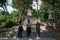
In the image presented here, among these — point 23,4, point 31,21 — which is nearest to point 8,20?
point 31,21

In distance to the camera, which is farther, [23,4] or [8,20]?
[23,4]

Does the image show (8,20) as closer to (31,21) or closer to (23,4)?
(31,21)

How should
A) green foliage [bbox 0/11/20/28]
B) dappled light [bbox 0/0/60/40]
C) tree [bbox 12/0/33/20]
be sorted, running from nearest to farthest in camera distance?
dappled light [bbox 0/0/60/40] → green foliage [bbox 0/11/20/28] → tree [bbox 12/0/33/20]

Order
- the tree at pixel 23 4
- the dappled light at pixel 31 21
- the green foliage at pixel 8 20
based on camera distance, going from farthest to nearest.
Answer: the tree at pixel 23 4, the green foliage at pixel 8 20, the dappled light at pixel 31 21

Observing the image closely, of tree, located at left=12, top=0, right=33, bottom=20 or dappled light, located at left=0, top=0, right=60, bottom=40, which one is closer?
dappled light, located at left=0, top=0, right=60, bottom=40

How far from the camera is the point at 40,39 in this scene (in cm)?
1803

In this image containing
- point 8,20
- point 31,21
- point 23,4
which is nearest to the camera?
point 8,20

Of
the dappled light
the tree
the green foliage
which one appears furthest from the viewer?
the tree

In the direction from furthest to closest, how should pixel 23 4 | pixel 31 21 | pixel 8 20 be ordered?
pixel 23 4 → pixel 31 21 → pixel 8 20

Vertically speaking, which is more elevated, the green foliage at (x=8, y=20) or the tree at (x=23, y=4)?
the tree at (x=23, y=4)

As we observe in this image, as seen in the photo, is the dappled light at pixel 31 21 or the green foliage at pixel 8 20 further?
the green foliage at pixel 8 20

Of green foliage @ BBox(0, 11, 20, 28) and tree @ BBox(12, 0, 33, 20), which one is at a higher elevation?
tree @ BBox(12, 0, 33, 20)

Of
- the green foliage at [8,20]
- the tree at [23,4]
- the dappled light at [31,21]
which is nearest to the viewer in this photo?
the dappled light at [31,21]

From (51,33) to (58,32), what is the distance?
73 centimetres
